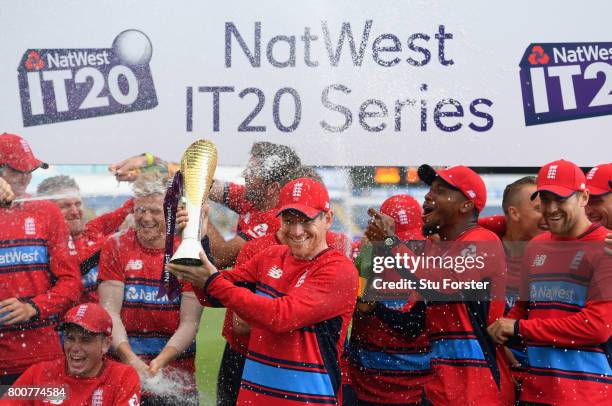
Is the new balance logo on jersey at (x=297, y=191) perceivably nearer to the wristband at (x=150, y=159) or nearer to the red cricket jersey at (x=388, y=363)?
the red cricket jersey at (x=388, y=363)

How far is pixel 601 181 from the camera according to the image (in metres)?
3.47

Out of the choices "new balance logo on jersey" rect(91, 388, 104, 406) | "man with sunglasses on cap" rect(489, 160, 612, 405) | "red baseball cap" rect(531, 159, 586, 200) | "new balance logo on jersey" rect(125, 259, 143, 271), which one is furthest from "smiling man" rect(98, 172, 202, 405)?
"red baseball cap" rect(531, 159, 586, 200)

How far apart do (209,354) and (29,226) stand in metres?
2.87

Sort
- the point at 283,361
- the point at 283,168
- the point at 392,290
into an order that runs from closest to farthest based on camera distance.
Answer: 1. the point at 283,361
2. the point at 392,290
3. the point at 283,168

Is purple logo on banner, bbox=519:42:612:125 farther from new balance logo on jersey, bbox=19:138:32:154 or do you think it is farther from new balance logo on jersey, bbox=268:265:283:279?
new balance logo on jersey, bbox=19:138:32:154

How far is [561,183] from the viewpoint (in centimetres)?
320

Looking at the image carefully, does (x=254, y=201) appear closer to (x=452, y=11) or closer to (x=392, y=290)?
(x=392, y=290)

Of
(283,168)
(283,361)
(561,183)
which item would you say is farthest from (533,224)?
(283,361)

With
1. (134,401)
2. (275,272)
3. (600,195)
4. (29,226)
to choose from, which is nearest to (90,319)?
(134,401)

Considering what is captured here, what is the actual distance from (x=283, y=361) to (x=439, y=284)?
33.4 inches

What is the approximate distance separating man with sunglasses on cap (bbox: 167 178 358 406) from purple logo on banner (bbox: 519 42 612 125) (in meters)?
1.44

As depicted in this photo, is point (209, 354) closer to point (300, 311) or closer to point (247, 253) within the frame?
point (247, 253)

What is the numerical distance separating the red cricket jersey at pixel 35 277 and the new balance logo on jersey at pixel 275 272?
1225mm

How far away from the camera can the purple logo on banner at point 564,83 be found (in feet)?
12.6
